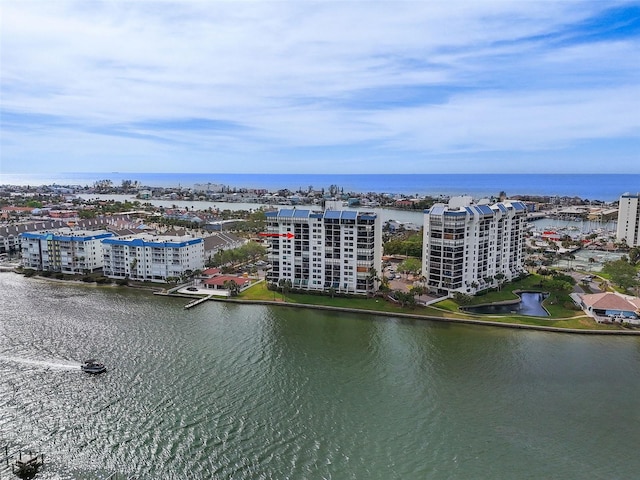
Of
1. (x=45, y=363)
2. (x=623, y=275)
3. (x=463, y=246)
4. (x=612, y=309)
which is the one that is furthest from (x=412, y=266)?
(x=45, y=363)

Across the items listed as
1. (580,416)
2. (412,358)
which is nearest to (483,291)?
(412,358)

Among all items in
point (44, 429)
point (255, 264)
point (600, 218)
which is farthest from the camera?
point (600, 218)

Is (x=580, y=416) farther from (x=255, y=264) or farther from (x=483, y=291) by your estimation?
(x=255, y=264)

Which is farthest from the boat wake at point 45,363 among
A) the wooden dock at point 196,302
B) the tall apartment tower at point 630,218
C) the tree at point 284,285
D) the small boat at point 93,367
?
the tall apartment tower at point 630,218

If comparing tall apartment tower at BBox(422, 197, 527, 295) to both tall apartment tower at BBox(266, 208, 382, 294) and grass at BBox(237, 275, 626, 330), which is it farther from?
tall apartment tower at BBox(266, 208, 382, 294)

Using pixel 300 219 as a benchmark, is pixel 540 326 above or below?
below

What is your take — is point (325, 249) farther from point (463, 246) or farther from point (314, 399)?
point (314, 399)

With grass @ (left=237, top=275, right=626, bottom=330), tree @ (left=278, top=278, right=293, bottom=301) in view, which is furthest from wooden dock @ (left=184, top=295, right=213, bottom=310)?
tree @ (left=278, top=278, right=293, bottom=301)
